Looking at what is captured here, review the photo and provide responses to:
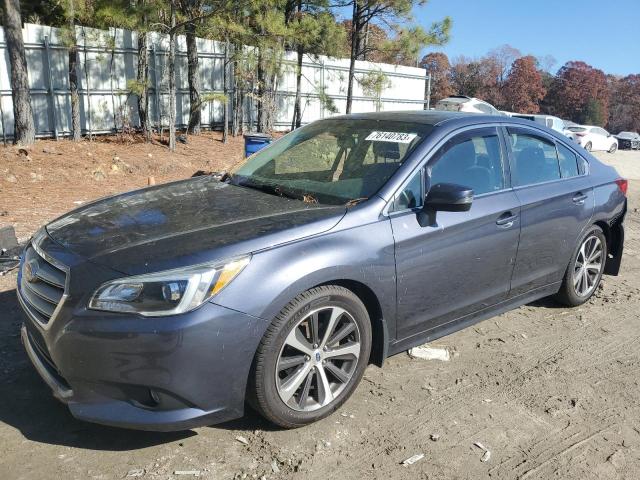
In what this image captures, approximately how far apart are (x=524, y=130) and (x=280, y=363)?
2.83m

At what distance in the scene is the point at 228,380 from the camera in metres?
2.69

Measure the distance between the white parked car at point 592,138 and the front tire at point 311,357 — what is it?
2627 centimetres

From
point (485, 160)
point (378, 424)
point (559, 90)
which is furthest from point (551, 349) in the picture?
point (559, 90)

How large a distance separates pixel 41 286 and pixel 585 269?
14.1ft

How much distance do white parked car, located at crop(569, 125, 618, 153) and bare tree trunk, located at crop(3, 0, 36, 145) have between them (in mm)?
23350

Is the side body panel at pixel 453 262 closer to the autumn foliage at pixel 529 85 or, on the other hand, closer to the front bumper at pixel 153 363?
the front bumper at pixel 153 363

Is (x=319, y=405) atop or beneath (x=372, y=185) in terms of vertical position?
beneath

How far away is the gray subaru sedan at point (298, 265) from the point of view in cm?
259

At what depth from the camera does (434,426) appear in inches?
124

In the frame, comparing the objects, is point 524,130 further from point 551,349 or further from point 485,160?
point 551,349

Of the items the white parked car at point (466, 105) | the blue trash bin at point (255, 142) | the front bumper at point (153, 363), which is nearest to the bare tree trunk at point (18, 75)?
the blue trash bin at point (255, 142)

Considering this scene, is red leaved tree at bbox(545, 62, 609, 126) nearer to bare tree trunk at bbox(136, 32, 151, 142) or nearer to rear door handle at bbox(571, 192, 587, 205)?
bare tree trunk at bbox(136, 32, 151, 142)

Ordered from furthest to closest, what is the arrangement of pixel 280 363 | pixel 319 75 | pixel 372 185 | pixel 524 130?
pixel 319 75, pixel 524 130, pixel 372 185, pixel 280 363

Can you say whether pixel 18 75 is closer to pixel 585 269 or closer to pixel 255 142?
pixel 255 142
